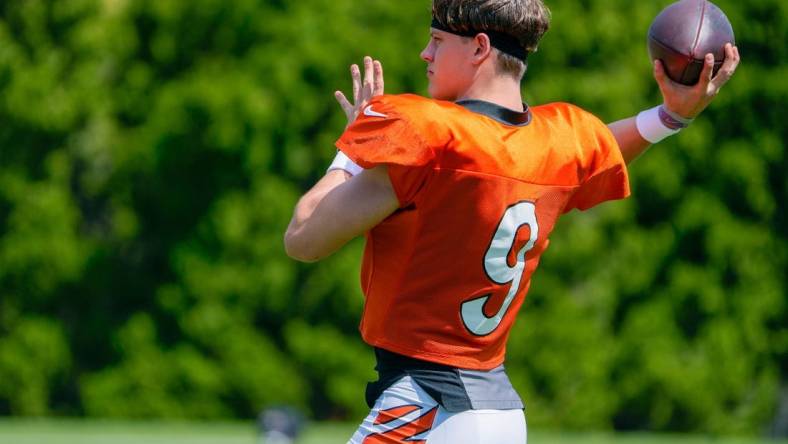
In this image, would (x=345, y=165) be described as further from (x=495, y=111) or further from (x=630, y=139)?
(x=630, y=139)

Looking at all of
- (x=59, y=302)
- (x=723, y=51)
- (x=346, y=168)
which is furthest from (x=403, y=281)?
(x=59, y=302)

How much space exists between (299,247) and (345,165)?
0.21 m

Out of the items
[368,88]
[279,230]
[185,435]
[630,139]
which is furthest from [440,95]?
[279,230]

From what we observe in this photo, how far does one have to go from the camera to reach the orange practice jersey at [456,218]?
2633mm

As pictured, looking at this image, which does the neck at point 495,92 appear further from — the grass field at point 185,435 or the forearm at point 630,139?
the grass field at point 185,435

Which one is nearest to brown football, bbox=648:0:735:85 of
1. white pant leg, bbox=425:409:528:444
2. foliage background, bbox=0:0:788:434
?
white pant leg, bbox=425:409:528:444

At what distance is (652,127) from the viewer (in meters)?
3.24

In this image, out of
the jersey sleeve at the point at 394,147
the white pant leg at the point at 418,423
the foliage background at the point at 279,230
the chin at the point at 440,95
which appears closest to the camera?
the jersey sleeve at the point at 394,147

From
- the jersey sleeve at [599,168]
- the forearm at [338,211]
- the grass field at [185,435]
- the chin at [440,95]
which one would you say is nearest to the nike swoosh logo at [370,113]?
the forearm at [338,211]

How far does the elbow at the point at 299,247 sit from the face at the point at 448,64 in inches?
18.0

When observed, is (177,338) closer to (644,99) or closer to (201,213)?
(201,213)

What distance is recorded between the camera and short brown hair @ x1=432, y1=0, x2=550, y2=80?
278cm

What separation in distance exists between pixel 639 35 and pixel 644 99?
0.49 metres

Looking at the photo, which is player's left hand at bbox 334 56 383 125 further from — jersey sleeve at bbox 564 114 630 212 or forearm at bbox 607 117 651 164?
forearm at bbox 607 117 651 164
